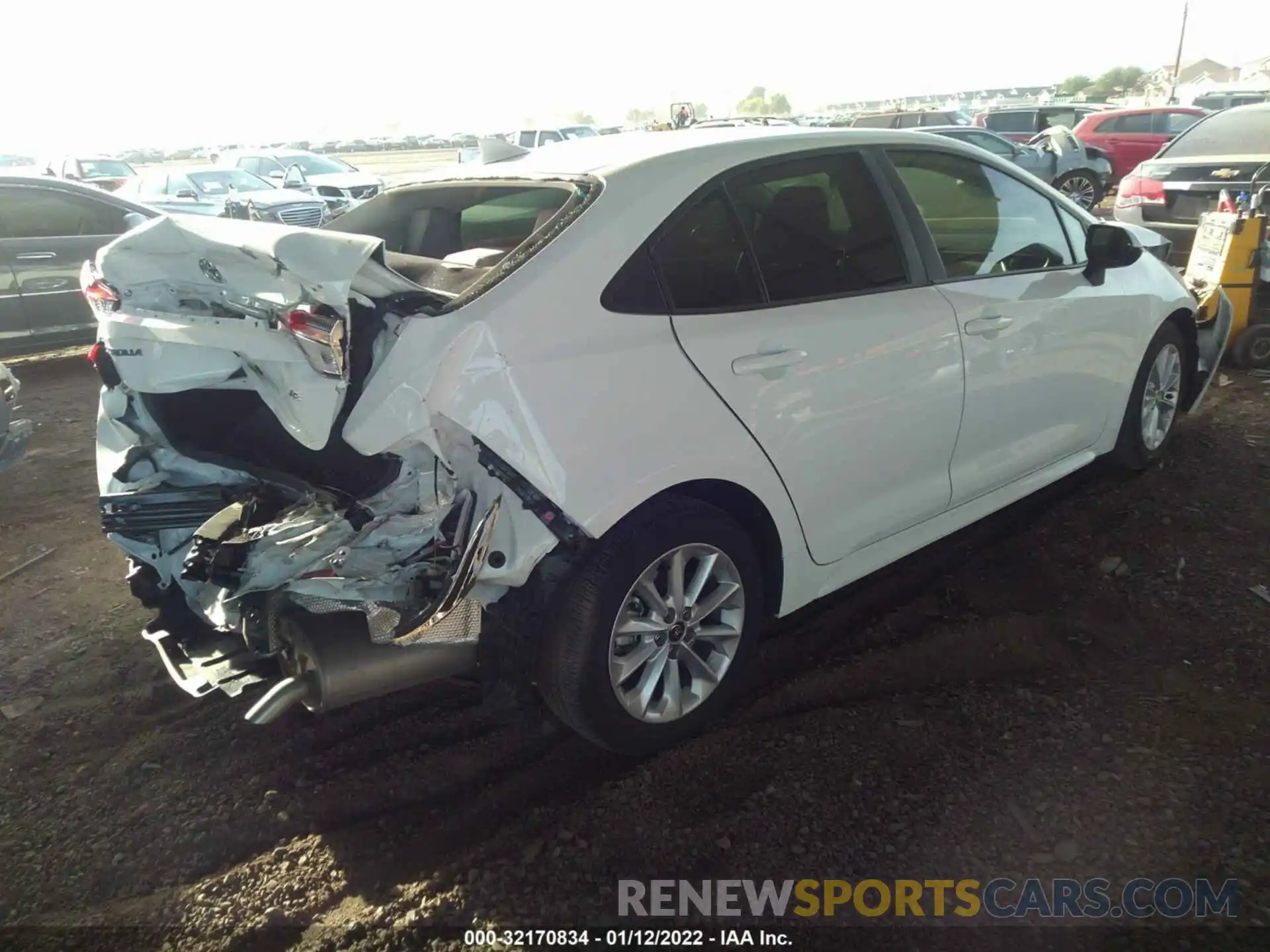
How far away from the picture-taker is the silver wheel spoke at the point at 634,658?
264 cm

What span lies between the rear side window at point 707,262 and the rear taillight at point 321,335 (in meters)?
0.91

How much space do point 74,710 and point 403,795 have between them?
1.31 meters

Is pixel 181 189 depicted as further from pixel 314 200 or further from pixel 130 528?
pixel 130 528

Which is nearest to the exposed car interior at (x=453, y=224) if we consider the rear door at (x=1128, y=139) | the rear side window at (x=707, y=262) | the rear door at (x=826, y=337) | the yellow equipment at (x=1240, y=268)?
the rear side window at (x=707, y=262)

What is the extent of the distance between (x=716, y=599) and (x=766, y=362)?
74cm

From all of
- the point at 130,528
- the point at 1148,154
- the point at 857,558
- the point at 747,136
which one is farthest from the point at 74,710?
the point at 1148,154

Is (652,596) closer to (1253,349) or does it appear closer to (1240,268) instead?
(1240,268)

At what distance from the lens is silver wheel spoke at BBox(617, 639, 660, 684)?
2639mm

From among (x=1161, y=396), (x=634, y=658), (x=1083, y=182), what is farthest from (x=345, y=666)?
(x=1083, y=182)

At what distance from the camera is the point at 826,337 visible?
2.84m

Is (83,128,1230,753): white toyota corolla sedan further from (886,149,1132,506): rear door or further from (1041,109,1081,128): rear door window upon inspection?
(1041,109,1081,128): rear door window

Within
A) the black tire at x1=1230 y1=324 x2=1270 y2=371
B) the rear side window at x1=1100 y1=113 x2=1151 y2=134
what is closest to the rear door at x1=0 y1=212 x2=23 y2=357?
the black tire at x1=1230 y1=324 x2=1270 y2=371

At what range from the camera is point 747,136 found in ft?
9.86

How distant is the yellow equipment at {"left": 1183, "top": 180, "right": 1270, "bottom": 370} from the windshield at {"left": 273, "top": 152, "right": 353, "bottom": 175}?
17.1 meters
